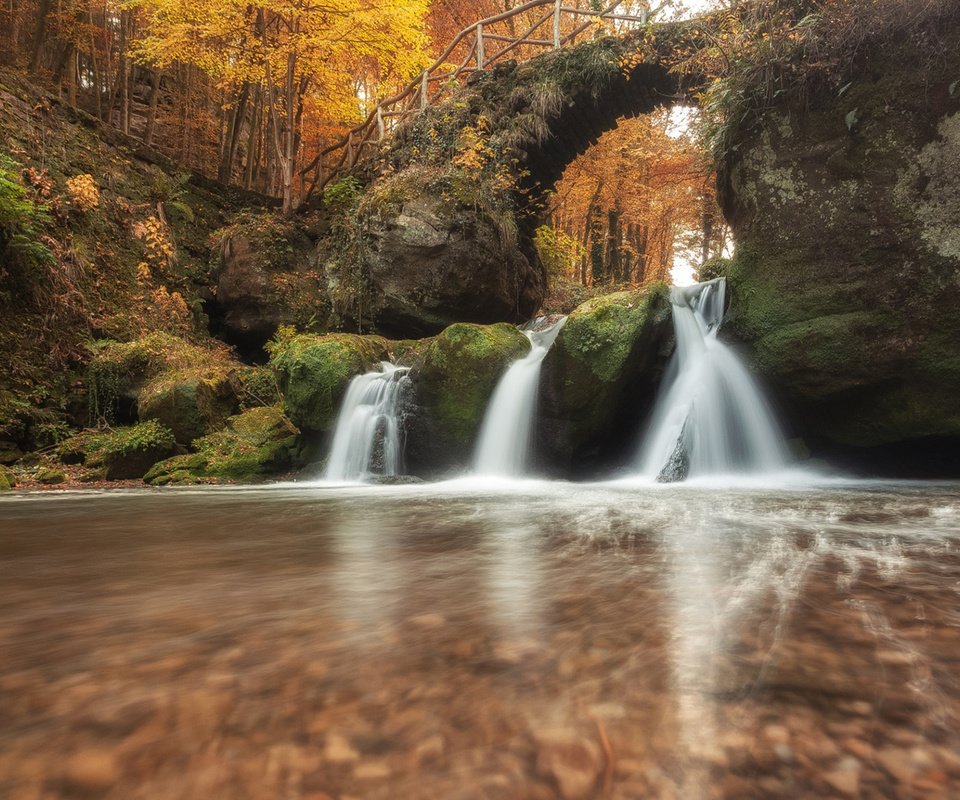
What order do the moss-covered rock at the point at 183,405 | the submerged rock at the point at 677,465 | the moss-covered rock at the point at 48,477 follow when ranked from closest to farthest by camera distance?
1. the submerged rock at the point at 677,465
2. the moss-covered rock at the point at 48,477
3. the moss-covered rock at the point at 183,405

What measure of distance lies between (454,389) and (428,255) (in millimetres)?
4457

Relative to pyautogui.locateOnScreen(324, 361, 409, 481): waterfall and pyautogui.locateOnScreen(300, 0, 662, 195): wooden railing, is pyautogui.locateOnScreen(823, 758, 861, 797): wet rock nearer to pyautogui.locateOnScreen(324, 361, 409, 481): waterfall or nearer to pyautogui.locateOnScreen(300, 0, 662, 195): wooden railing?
Answer: pyautogui.locateOnScreen(324, 361, 409, 481): waterfall

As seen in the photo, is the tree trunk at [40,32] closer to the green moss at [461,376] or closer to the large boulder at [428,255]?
the large boulder at [428,255]

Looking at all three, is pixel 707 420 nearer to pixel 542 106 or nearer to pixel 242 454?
pixel 242 454

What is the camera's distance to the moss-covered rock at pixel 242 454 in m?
8.36

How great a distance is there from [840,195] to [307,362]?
7736mm

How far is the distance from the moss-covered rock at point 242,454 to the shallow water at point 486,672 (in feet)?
19.8

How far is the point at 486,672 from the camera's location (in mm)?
1186

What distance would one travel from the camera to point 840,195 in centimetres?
646

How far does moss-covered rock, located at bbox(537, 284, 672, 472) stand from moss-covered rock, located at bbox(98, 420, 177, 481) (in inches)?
240

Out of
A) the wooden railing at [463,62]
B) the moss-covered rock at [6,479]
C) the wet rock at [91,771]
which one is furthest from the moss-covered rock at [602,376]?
the wooden railing at [463,62]

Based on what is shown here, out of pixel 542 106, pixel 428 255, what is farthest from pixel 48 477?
pixel 542 106

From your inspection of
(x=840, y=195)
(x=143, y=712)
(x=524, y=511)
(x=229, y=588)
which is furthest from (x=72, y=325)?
(x=840, y=195)

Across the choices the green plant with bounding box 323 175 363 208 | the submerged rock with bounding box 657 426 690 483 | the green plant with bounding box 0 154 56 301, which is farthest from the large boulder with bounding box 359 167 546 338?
the submerged rock with bounding box 657 426 690 483
